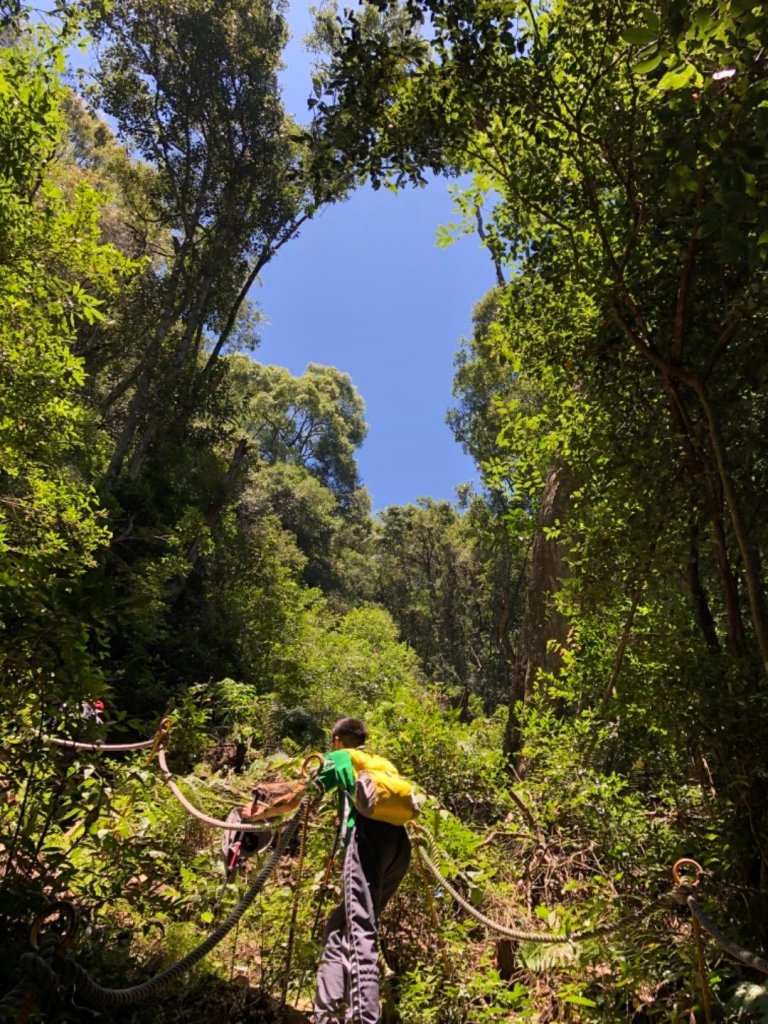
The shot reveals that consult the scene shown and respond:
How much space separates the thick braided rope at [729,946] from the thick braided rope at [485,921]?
64cm

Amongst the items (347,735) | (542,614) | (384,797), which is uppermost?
(542,614)

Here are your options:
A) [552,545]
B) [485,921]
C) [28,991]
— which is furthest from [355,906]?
[552,545]

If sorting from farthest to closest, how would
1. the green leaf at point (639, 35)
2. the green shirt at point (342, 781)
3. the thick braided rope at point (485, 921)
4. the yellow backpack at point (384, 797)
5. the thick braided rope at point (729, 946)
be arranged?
the green shirt at point (342, 781) < the yellow backpack at point (384, 797) < the thick braided rope at point (485, 921) < the thick braided rope at point (729, 946) < the green leaf at point (639, 35)

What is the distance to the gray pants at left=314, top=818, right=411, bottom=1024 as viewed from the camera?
8.58 feet

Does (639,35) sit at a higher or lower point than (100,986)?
higher

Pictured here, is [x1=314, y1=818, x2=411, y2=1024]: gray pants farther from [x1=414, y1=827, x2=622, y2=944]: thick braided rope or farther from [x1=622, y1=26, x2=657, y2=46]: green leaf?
[x1=622, y1=26, x2=657, y2=46]: green leaf

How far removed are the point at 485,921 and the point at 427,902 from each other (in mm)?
588

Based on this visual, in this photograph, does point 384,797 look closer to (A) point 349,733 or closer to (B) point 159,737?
(A) point 349,733

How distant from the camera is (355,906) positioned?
112 inches

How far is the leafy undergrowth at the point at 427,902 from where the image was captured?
273 centimetres

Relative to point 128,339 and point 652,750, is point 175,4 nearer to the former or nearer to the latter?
point 128,339

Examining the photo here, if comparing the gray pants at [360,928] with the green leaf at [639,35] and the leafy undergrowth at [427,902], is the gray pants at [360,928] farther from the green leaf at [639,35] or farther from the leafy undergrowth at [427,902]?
the green leaf at [639,35]

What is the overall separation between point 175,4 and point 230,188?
4.37 meters

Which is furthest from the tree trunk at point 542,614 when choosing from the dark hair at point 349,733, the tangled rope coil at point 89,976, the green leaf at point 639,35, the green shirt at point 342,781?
the green leaf at point 639,35
